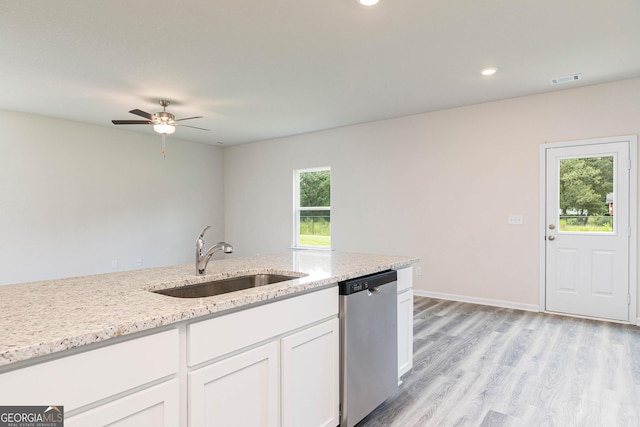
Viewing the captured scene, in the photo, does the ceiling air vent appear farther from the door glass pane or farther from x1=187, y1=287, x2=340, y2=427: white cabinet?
x1=187, y1=287, x2=340, y2=427: white cabinet

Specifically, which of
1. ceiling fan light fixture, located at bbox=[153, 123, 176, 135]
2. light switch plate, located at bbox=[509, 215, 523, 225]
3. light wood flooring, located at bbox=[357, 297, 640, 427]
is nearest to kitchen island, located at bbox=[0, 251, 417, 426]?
light wood flooring, located at bbox=[357, 297, 640, 427]

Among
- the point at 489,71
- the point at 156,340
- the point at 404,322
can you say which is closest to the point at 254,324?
the point at 156,340

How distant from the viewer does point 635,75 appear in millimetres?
3770

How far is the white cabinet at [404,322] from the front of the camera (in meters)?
2.39

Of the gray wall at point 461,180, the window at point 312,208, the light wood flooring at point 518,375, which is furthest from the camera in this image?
the window at point 312,208

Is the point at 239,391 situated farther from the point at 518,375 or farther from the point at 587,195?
the point at 587,195

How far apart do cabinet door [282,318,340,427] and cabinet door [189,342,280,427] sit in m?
0.06

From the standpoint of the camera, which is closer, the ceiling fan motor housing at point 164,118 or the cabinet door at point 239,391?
the cabinet door at point 239,391

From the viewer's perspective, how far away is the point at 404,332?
2.44 meters

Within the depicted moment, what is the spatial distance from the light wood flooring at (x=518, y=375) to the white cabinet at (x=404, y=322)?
0.20 meters

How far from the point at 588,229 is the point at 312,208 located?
4161mm

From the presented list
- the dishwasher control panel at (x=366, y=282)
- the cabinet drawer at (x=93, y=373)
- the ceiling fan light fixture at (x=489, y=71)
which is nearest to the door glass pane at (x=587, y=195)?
the ceiling fan light fixture at (x=489, y=71)

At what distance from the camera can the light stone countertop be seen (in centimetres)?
95

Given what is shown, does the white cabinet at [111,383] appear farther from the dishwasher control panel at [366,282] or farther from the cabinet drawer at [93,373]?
the dishwasher control panel at [366,282]
